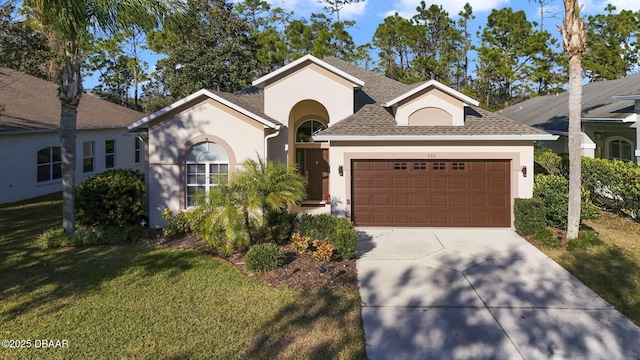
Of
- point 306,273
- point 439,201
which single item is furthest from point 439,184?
point 306,273

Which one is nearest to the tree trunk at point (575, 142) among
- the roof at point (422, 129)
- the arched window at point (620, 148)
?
the roof at point (422, 129)

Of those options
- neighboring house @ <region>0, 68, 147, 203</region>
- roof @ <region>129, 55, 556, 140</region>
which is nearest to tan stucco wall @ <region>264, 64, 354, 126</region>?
roof @ <region>129, 55, 556, 140</region>

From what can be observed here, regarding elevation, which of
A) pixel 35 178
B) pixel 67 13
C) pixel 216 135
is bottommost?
pixel 35 178

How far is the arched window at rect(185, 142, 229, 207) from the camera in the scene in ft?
45.4

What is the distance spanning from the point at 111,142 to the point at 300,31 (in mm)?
20684

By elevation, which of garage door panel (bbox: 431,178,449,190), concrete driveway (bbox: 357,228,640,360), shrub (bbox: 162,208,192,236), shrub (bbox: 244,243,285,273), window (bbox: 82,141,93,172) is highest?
window (bbox: 82,141,93,172)

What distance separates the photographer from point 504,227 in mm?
13750

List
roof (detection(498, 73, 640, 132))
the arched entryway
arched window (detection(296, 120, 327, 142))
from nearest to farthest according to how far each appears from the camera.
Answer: roof (detection(498, 73, 640, 132)) → the arched entryway → arched window (detection(296, 120, 327, 142))

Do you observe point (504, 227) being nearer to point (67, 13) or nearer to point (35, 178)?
point (67, 13)

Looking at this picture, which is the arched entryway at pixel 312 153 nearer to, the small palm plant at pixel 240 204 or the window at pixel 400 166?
the window at pixel 400 166

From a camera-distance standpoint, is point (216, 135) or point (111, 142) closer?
point (216, 135)

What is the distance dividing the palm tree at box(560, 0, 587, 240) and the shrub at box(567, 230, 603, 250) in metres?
0.17

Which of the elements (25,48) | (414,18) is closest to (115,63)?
(414,18)

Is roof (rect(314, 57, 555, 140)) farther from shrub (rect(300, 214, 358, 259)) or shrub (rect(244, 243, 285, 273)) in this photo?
shrub (rect(244, 243, 285, 273))
